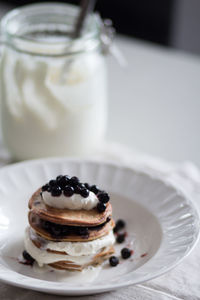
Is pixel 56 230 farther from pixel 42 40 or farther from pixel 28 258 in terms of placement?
pixel 42 40

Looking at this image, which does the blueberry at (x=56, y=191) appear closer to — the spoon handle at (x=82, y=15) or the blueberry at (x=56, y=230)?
the blueberry at (x=56, y=230)

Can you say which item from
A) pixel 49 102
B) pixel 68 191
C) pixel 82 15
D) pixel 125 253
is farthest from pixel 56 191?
pixel 82 15

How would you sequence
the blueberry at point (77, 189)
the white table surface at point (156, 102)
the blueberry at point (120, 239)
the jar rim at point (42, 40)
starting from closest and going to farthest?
the blueberry at point (77, 189) → the blueberry at point (120, 239) → the jar rim at point (42, 40) → the white table surface at point (156, 102)

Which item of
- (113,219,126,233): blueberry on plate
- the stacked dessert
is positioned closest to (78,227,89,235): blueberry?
the stacked dessert

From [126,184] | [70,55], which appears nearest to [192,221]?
[126,184]

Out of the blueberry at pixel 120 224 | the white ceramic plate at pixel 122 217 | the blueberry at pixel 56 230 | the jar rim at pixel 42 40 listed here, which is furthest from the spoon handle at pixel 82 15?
the blueberry at pixel 56 230

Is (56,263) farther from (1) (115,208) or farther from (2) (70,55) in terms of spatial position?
(2) (70,55)

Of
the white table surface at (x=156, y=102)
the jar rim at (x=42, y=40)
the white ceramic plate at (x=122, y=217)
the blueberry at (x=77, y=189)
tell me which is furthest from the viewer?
the white table surface at (x=156, y=102)

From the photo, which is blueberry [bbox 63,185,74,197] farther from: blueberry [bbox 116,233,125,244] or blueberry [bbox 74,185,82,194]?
blueberry [bbox 116,233,125,244]
